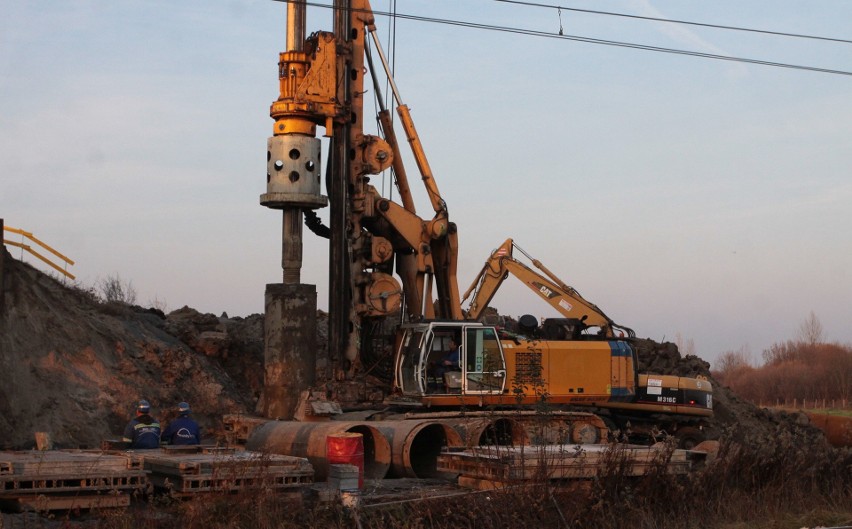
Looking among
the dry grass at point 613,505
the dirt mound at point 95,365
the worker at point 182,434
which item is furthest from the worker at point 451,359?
the dirt mound at point 95,365

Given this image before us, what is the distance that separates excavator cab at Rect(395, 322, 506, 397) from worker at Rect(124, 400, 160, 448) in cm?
544

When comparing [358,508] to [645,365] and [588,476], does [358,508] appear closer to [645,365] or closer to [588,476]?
[588,476]

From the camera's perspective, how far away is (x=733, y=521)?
15.0 meters

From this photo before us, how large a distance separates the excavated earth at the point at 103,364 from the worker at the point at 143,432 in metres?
5.70

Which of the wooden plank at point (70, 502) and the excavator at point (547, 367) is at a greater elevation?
the excavator at point (547, 367)

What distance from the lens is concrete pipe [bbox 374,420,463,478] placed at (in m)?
18.6

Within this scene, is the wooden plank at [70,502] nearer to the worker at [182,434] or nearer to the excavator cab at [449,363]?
the worker at [182,434]

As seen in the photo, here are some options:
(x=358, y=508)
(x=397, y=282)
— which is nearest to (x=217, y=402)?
(x=397, y=282)

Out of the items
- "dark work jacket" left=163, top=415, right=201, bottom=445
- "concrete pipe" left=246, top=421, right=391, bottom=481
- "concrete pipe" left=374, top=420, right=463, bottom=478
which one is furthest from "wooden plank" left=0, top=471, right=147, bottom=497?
"concrete pipe" left=374, top=420, right=463, bottom=478

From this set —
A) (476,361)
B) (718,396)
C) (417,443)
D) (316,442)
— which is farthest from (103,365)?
(718,396)

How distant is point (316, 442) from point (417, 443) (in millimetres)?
3682

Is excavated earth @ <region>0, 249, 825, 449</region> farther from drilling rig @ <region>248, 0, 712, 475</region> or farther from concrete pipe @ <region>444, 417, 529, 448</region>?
concrete pipe @ <region>444, 417, 529, 448</region>

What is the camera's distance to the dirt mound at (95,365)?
75.9ft

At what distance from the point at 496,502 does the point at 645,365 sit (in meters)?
21.6
